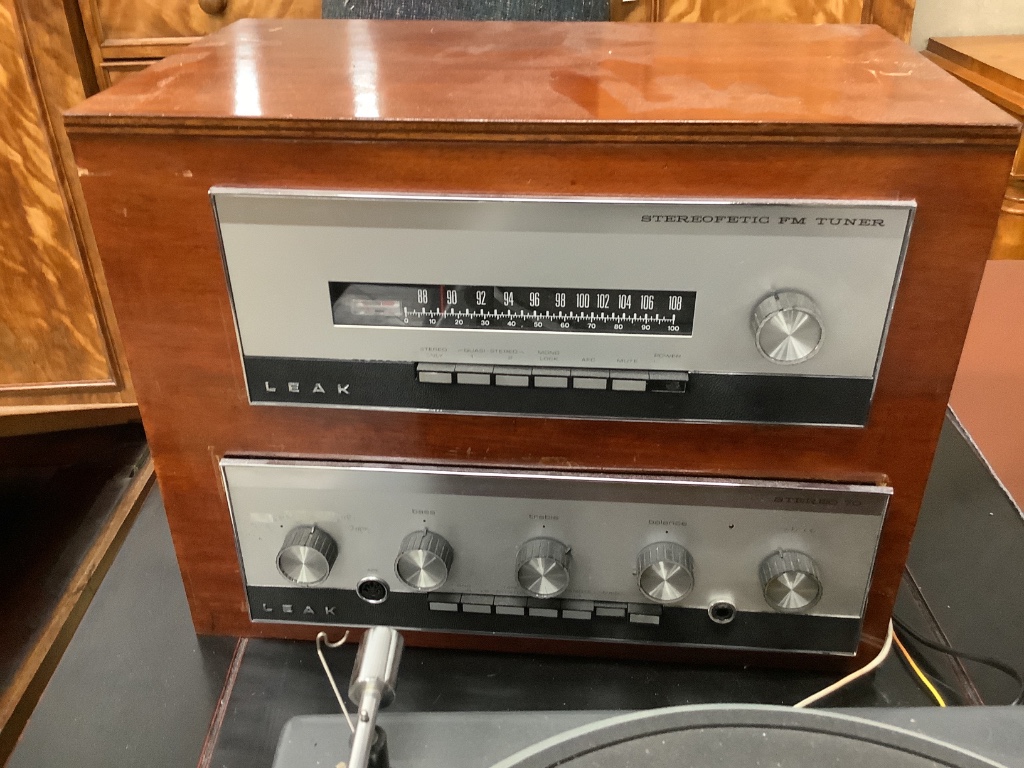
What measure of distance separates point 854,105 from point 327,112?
12.2 inches

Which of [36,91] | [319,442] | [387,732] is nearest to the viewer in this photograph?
[387,732]

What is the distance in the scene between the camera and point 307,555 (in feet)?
1.98

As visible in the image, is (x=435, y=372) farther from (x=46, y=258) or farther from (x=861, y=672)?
(x=46, y=258)

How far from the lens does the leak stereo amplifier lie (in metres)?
0.49

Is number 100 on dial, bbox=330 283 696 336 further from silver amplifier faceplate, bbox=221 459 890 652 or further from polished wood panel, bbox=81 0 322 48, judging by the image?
polished wood panel, bbox=81 0 322 48

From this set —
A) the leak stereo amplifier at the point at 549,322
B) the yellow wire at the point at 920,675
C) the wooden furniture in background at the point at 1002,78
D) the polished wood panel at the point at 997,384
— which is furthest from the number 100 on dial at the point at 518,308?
the wooden furniture in background at the point at 1002,78

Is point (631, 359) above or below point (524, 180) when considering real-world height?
below

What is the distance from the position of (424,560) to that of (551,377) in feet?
0.54

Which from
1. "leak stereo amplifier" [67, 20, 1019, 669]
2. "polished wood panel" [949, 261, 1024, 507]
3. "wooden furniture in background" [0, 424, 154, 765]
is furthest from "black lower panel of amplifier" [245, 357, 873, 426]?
"wooden furniture in background" [0, 424, 154, 765]

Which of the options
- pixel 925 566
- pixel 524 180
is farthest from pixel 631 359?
pixel 925 566

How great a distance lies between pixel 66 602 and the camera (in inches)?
53.9

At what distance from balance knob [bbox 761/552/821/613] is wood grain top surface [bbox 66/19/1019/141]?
11.5 inches

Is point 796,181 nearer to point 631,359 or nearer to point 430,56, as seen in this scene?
point 631,359

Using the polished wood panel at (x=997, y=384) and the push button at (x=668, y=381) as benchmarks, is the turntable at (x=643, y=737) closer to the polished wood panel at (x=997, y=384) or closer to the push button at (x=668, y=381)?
the push button at (x=668, y=381)
